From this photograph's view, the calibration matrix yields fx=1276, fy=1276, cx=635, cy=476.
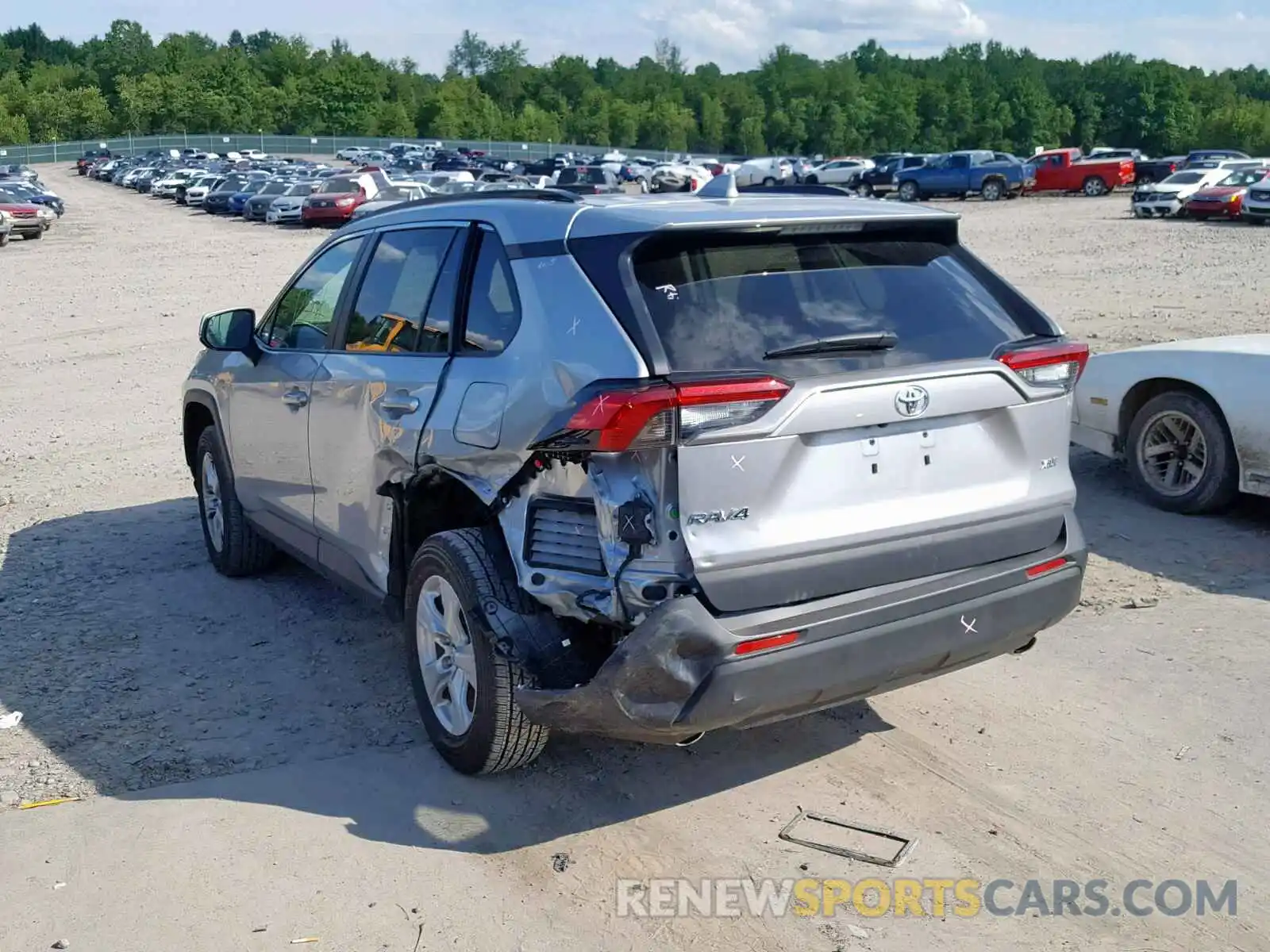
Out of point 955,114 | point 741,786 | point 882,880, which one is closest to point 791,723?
point 741,786

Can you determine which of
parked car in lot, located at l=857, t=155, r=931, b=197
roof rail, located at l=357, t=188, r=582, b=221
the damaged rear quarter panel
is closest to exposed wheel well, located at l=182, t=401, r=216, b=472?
roof rail, located at l=357, t=188, r=582, b=221

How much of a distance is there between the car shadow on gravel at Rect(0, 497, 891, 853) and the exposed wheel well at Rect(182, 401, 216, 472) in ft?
2.81

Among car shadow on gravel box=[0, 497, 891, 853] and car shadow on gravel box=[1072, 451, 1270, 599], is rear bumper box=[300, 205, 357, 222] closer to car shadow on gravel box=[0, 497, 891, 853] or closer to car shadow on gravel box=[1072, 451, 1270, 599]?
car shadow on gravel box=[0, 497, 891, 853]

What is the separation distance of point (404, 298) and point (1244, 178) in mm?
37033

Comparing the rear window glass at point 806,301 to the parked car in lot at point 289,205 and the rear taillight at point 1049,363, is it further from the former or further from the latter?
the parked car in lot at point 289,205

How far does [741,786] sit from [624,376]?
1.55 metres

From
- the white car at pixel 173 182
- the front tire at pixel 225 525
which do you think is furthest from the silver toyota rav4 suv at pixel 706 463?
the white car at pixel 173 182

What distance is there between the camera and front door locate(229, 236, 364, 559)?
17.7 feet

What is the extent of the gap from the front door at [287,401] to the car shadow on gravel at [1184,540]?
4.06m

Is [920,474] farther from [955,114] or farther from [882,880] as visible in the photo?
[955,114]

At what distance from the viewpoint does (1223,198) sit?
34375mm

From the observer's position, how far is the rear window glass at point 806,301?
12.0 feet

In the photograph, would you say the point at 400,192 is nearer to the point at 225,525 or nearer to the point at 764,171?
the point at 764,171

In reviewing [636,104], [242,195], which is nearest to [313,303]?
[242,195]
